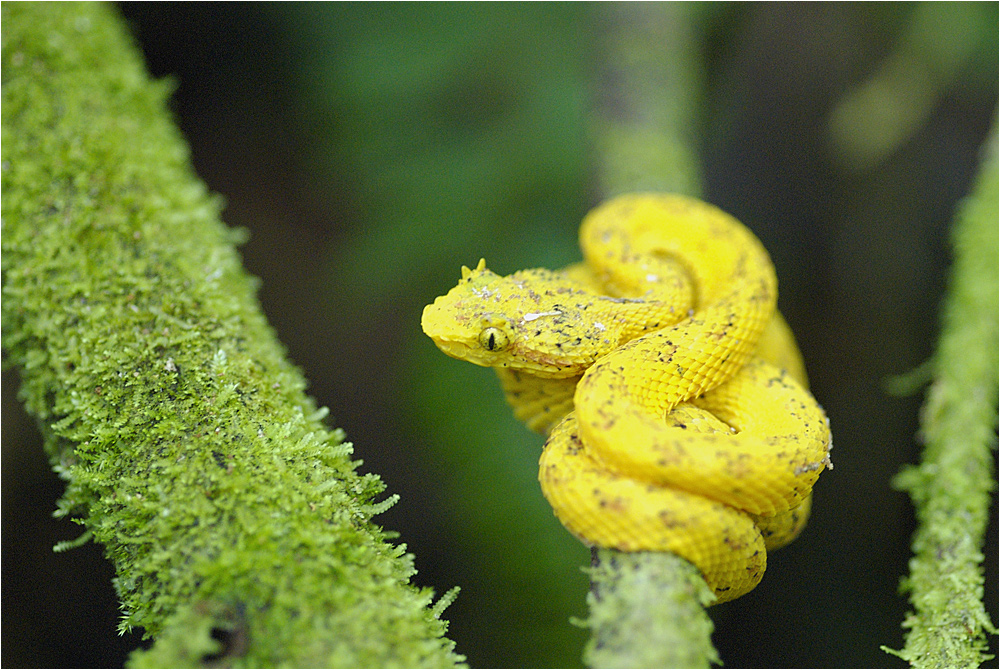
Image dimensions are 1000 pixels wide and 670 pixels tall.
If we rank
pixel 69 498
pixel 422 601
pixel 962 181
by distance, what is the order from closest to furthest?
pixel 422 601 → pixel 69 498 → pixel 962 181

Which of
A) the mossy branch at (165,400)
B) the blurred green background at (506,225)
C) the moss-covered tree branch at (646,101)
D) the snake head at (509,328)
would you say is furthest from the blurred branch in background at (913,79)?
the mossy branch at (165,400)

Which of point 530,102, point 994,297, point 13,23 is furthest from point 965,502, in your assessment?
point 13,23

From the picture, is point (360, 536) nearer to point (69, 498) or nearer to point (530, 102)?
point (69, 498)

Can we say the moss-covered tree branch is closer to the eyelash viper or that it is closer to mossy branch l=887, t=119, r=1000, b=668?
the eyelash viper

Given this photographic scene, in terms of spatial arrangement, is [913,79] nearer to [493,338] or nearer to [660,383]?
[660,383]

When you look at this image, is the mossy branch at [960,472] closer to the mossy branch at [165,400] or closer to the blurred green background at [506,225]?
the blurred green background at [506,225]

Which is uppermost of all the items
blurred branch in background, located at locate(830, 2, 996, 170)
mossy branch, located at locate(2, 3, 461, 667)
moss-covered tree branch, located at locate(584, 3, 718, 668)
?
blurred branch in background, located at locate(830, 2, 996, 170)

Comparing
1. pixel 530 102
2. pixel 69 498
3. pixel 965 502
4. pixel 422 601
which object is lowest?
pixel 422 601

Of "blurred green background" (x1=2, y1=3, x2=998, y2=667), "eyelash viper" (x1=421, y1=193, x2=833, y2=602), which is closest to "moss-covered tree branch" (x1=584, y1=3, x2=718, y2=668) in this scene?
"blurred green background" (x1=2, y1=3, x2=998, y2=667)
